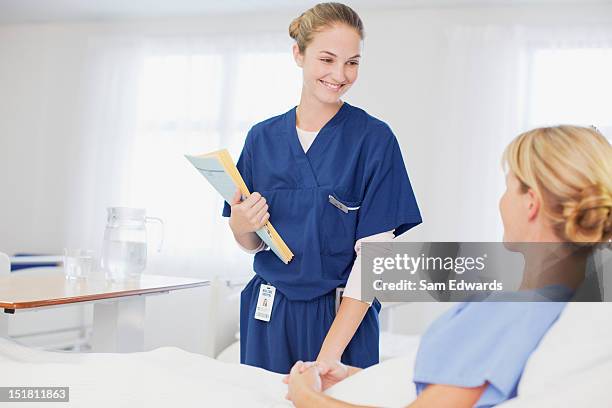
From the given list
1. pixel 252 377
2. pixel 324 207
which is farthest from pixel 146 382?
pixel 324 207

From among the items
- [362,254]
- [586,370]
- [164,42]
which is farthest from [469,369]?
[164,42]

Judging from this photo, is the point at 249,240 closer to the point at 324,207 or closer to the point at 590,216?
the point at 324,207

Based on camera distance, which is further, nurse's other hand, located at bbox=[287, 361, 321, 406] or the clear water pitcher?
the clear water pitcher

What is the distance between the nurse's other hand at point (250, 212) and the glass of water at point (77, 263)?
783 mm

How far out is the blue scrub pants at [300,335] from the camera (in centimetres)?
150

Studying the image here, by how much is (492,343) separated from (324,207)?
655mm

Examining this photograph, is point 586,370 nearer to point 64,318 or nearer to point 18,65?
point 64,318

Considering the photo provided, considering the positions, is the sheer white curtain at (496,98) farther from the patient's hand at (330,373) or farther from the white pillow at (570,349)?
the white pillow at (570,349)

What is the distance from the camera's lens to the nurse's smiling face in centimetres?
145

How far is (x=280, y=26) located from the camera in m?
4.79

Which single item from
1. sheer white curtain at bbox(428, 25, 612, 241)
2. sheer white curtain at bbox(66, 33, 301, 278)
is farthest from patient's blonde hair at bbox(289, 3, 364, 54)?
sheer white curtain at bbox(66, 33, 301, 278)

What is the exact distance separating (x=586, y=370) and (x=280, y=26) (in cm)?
418

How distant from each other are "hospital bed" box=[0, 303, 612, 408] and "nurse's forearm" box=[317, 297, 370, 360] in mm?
116

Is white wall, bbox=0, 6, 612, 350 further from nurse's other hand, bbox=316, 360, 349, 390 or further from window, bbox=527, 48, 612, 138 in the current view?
nurse's other hand, bbox=316, 360, 349, 390
